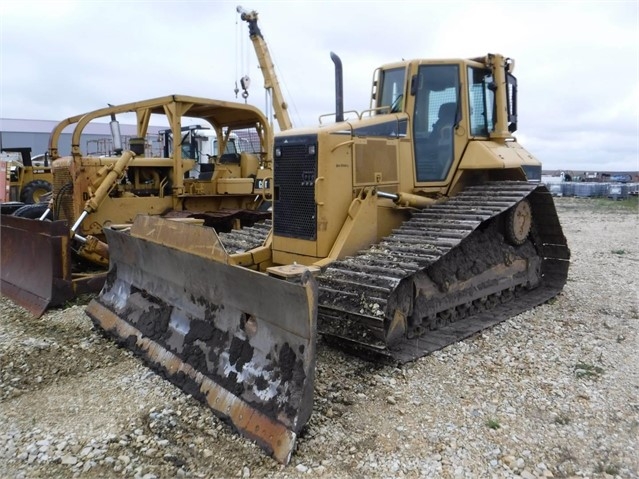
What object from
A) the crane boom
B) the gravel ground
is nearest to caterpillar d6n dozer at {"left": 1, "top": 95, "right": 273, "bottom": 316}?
the gravel ground

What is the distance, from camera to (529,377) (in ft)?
14.5

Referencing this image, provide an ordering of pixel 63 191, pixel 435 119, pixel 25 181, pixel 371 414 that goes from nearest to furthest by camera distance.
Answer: pixel 371 414
pixel 435 119
pixel 63 191
pixel 25 181

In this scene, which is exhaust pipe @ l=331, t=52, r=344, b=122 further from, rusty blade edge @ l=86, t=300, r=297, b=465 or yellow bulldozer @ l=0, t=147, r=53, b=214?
yellow bulldozer @ l=0, t=147, r=53, b=214

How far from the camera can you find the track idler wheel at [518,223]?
20.2 feet

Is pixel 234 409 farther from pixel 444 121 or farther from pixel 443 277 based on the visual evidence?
pixel 444 121

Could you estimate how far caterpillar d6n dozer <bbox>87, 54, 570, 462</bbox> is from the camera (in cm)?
374

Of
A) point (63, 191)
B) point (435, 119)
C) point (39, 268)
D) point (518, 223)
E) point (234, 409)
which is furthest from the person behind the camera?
point (63, 191)

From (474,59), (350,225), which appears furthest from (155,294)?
(474,59)

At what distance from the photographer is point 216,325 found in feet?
14.1

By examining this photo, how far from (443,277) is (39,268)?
4711mm

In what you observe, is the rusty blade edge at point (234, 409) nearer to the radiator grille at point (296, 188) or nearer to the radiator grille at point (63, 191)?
the radiator grille at point (296, 188)

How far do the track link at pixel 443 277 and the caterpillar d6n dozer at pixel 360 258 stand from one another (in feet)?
0.06

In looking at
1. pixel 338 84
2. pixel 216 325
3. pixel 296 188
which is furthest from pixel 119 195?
pixel 216 325

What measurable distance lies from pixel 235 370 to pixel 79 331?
2424mm
